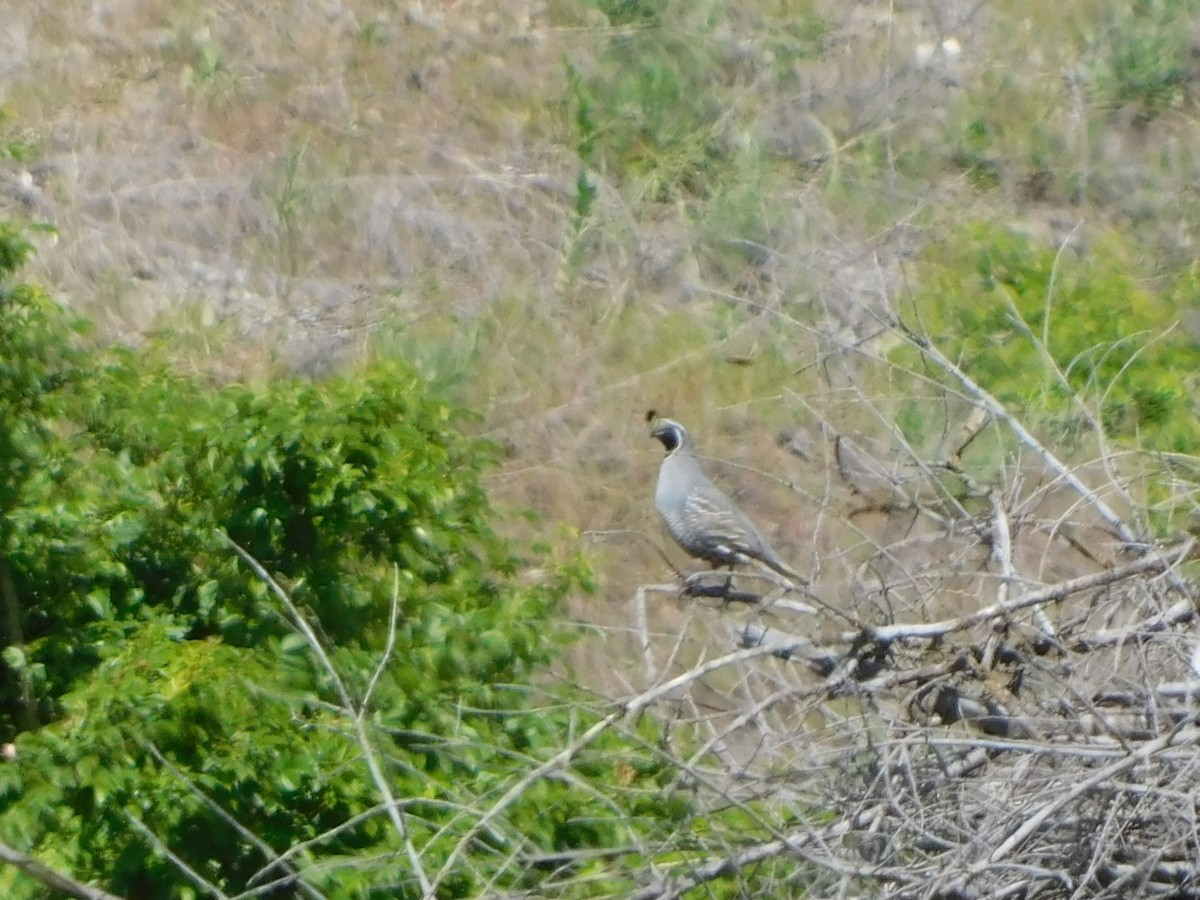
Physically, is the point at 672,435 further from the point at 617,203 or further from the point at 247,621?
the point at 617,203

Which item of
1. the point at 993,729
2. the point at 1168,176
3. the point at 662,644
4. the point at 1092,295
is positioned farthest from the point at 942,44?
the point at 993,729

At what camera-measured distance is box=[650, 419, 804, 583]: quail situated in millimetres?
6953

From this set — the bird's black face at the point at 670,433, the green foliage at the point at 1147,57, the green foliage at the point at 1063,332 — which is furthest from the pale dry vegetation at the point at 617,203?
the bird's black face at the point at 670,433

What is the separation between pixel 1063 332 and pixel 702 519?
2.73 m

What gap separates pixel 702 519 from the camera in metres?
7.09

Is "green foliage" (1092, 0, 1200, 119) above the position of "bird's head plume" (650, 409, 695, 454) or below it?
above

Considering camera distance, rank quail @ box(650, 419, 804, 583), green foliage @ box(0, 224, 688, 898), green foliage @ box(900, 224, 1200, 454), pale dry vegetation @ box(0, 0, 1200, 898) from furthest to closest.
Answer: pale dry vegetation @ box(0, 0, 1200, 898) → green foliage @ box(900, 224, 1200, 454) → quail @ box(650, 419, 804, 583) → green foliage @ box(0, 224, 688, 898)

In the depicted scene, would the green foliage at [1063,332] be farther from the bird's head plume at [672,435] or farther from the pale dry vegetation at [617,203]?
the bird's head plume at [672,435]

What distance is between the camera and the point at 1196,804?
3.46 metres

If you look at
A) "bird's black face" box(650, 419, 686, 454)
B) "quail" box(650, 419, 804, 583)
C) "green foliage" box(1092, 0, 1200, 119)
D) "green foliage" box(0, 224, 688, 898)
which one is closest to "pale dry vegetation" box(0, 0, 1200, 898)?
"green foliage" box(1092, 0, 1200, 119)

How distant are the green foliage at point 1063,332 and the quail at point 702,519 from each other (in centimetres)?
153

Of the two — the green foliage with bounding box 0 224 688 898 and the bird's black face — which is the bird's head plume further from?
the green foliage with bounding box 0 224 688 898

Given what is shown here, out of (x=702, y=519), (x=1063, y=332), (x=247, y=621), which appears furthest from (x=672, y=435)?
(x=247, y=621)

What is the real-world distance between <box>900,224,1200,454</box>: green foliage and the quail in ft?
5.03
